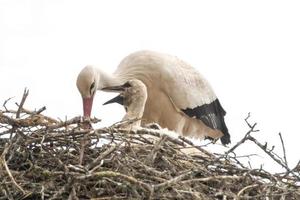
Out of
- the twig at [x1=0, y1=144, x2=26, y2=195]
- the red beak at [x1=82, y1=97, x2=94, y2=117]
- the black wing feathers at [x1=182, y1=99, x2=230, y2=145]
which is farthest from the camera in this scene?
the black wing feathers at [x1=182, y1=99, x2=230, y2=145]

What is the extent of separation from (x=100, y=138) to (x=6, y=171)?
599 millimetres

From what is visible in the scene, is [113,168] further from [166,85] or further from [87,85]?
[166,85]

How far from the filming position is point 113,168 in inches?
176

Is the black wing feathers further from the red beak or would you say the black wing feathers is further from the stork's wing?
the red beak

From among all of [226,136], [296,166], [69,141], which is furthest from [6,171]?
[226,136]

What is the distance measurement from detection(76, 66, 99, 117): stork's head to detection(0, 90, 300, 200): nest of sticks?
151 centimetres

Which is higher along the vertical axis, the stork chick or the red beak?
the stork chick

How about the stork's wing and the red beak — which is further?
the stork's wing

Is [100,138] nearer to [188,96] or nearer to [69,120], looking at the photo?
[69,120]

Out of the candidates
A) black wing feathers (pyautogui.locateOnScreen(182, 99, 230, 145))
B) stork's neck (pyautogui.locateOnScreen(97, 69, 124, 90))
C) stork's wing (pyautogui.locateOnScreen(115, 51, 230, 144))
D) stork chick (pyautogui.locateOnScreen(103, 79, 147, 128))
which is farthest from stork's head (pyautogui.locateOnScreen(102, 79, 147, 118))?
black wing feathers (pyautogui.locateOnScreen(182, 99, 230, 145))

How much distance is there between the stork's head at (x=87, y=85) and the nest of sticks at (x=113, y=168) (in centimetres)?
151

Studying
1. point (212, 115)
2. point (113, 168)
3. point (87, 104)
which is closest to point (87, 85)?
point (87, 104)

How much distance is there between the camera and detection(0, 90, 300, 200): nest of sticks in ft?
14.1

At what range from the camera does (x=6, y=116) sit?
4648 mm
